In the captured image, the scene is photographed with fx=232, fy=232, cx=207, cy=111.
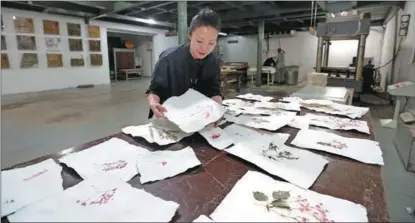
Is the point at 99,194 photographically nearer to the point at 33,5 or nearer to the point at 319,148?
the point at 319,148

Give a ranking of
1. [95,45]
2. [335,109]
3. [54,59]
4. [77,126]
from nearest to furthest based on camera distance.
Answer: [335,109]
[77,126]
[54,59]
[95,45]

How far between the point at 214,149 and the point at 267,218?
0.41m

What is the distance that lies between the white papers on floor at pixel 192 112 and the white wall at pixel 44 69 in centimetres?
696

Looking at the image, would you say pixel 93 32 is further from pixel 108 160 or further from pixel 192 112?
pixel 108 160

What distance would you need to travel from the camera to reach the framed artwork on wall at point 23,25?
19.8ft

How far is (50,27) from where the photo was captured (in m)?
6.69

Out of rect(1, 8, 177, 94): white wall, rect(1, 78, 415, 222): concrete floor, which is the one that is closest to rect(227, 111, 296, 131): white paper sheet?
rect(1, 78, 415, 222): concrete floor

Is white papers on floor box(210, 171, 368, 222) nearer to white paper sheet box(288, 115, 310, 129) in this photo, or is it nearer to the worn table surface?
the worn table surface

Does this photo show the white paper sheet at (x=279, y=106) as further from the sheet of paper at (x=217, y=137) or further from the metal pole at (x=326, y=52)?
the metal pole at (x=326, y=52)

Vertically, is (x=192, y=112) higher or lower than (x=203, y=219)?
higher

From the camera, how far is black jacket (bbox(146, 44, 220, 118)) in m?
1.26

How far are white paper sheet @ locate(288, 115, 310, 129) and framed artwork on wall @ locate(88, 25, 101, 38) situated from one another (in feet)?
26.6

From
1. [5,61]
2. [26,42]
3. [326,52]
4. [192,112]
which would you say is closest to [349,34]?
[326,52]

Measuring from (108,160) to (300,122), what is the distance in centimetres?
93
